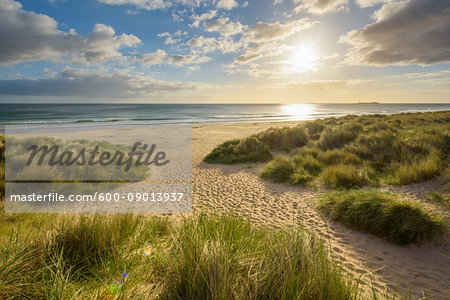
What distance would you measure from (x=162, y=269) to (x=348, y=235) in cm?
432

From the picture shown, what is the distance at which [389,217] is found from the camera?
4656 millimetres

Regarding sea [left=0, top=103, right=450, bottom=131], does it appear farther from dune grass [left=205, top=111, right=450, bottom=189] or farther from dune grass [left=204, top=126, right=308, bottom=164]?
dune grass [left=205, top=111, right=450, bottom=189]

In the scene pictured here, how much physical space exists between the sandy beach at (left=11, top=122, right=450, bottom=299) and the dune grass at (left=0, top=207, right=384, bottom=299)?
44 centimetres

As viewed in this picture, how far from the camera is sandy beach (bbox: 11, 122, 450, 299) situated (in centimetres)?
341

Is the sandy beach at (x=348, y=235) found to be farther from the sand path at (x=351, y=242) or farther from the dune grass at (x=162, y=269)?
the dune grass at (x=162, y=269)

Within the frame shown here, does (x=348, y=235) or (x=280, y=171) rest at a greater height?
(x=280, y=171)

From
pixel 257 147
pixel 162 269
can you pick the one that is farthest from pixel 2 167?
pixel 257 147

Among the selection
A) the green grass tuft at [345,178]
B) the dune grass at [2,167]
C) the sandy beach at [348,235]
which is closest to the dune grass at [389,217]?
the sandy beach at [348,235]

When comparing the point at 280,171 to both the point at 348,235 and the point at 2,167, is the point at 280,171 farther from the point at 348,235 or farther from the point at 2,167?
the point at 2,167

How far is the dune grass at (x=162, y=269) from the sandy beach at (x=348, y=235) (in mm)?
437

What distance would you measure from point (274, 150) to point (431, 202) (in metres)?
9.62

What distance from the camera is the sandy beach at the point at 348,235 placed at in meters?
3.41

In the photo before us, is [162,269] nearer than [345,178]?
Yes

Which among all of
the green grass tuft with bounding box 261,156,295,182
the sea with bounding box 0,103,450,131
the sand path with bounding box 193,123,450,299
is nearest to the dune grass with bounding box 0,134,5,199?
the sand path with bounding box 193,123,450,299
